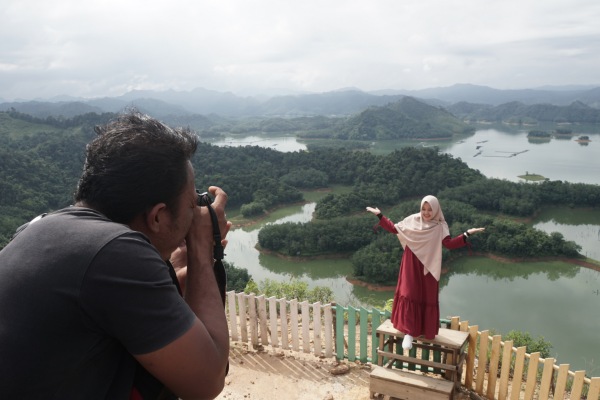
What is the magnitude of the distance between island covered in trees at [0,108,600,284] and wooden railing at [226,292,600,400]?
14.0 m

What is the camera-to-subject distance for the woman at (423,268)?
4113 mm

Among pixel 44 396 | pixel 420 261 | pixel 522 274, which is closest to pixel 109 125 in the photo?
pixel 44 396

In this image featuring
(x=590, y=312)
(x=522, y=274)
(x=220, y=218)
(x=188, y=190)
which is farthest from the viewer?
(x=522, y=274)

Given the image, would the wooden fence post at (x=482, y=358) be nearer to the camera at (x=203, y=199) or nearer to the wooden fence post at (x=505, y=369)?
the wooden fence post at (x=505, y=369)

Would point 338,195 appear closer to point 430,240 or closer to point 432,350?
point 432,350

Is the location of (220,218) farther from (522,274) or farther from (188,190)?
(522,274)

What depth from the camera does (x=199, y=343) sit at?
0.86 meters

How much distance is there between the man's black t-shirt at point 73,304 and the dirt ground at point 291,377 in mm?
3842

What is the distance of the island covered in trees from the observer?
24.5m

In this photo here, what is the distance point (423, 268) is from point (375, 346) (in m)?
1.16

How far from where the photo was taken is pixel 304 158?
51.6m

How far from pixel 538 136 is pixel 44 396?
312 ft

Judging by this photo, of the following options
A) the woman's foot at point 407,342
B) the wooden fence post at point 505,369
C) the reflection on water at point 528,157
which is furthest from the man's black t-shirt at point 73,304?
the reflection on water at point 528,157

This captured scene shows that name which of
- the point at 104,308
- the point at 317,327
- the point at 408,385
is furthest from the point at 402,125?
the point at 104,308
